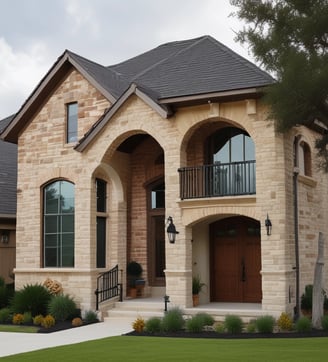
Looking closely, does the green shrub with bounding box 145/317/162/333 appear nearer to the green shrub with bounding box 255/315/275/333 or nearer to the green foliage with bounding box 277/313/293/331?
the green shrub with bounding box 255/315/275/333

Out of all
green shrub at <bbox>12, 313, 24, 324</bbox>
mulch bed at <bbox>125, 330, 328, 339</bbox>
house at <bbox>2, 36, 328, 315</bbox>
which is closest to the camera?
mulch bed at <bbox>125, 330, 328, 339</bbox>

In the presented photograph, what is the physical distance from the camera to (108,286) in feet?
66.0

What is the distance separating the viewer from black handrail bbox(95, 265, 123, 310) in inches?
776

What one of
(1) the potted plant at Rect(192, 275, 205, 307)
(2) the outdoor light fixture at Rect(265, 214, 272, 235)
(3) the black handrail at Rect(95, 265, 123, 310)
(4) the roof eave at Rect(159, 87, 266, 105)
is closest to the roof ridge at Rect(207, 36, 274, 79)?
(4) the roof eave at Rect(159, 87, 266, 105)

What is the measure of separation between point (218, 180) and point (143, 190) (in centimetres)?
366

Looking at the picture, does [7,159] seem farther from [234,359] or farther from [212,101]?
[234,359]

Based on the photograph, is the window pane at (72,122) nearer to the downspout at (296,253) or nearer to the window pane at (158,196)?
the window pane at (158,196)

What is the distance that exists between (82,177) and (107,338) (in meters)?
6.39

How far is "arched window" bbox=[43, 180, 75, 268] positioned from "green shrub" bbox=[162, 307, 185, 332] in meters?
4.83

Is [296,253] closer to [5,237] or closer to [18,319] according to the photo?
[18,319]

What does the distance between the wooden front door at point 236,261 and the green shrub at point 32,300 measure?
207 inches

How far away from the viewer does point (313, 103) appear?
13.8 meters

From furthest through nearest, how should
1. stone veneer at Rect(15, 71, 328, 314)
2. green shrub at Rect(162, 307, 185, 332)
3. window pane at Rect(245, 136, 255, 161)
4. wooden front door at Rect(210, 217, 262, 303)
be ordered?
wooden front door at Rect(210, 217, 262, 303) → window pane at Rect(245, 136, 255, 161) → stone veneer at Rect(15, 71, 328, 314) → green shrub at Rect(162, 307, 185, 332)

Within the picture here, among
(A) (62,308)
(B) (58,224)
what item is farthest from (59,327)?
(B) (58,224)
